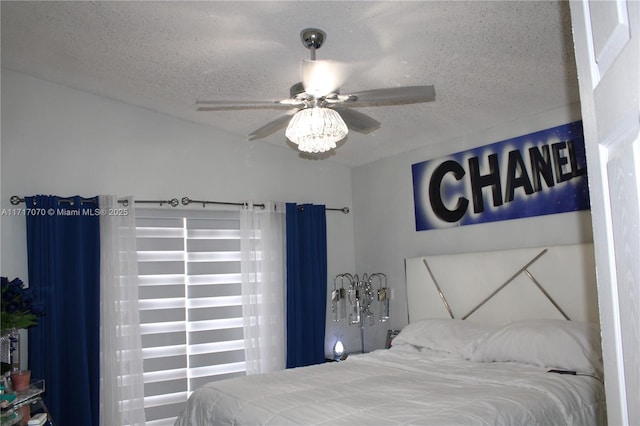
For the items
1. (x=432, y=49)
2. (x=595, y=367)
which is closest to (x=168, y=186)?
(x=432, y=49)

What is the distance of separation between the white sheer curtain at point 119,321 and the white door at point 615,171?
11.9 ft

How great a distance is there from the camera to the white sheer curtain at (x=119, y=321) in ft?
12.5

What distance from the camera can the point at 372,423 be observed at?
7.20 feet

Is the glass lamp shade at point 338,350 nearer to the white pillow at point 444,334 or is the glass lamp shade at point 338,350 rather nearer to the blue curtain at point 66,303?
the white pillow at point 444,334

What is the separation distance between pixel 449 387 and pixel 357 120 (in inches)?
62.6

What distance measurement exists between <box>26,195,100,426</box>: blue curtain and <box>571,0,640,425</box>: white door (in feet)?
12.0

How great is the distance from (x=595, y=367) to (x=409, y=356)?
4.22ft

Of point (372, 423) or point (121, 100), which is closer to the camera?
point (372, 423)

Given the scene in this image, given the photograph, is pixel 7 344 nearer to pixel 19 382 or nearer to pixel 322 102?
pixel 19 382

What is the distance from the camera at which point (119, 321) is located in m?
3.89

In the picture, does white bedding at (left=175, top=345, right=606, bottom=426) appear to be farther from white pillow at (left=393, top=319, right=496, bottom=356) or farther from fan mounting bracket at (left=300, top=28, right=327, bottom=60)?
fan mounting bracket at (left=300, top=28, right=327, bottom=60)

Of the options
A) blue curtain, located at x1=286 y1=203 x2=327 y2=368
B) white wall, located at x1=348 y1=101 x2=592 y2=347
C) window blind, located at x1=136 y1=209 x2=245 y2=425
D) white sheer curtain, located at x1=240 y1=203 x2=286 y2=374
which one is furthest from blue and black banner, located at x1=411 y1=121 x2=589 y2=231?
window blind, located at x1=136 y1=209 x2=245 y2=425

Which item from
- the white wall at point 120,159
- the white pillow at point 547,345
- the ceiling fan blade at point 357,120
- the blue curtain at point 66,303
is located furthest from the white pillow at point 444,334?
the blue curtain at point 66,303

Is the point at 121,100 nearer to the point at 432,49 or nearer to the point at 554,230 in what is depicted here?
the point at 432,49
